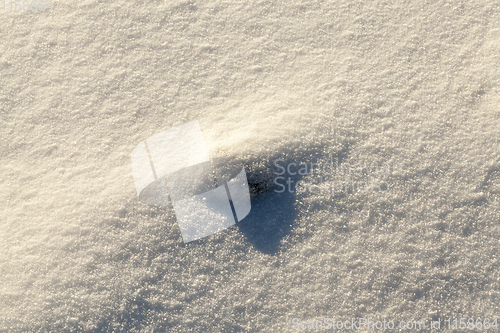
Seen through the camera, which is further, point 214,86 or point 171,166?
point 214,86

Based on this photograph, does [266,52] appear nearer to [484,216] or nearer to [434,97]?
[434,97]

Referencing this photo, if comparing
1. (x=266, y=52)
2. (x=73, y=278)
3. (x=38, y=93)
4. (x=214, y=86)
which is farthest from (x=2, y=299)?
(x=266, y=52)
